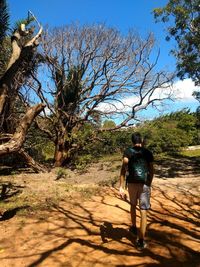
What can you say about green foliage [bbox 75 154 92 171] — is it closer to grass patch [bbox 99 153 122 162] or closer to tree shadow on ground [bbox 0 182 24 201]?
grass patch [bbox 99 153 122 162]

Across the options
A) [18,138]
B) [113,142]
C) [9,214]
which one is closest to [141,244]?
[9,214]

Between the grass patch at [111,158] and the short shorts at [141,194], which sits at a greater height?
the grass patch at [111,158]

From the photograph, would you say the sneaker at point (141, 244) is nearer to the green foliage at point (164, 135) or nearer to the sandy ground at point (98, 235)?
the sandy ground at point (98, 235)

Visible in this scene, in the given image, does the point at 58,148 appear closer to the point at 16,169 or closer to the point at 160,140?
the point at 16,169

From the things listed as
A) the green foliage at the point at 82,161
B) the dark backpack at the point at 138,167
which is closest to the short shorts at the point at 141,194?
the dark backpack at the point at 138,167

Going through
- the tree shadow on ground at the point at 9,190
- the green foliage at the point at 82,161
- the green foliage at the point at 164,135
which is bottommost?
the tree shadow on ground at the point at 9,190

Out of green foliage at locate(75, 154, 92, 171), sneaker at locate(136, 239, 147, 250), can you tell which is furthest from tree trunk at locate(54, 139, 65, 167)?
sneaker at locate(136, 239, 147, 250)

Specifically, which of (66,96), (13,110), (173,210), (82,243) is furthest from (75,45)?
(82,243)

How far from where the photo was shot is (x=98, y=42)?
52.0 feet

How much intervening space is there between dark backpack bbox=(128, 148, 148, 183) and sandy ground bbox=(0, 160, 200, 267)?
1.01m

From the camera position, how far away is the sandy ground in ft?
15.6

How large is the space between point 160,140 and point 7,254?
14.6 metres

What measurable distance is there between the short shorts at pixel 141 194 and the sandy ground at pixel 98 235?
63 cm

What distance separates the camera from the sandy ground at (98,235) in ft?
15.6
